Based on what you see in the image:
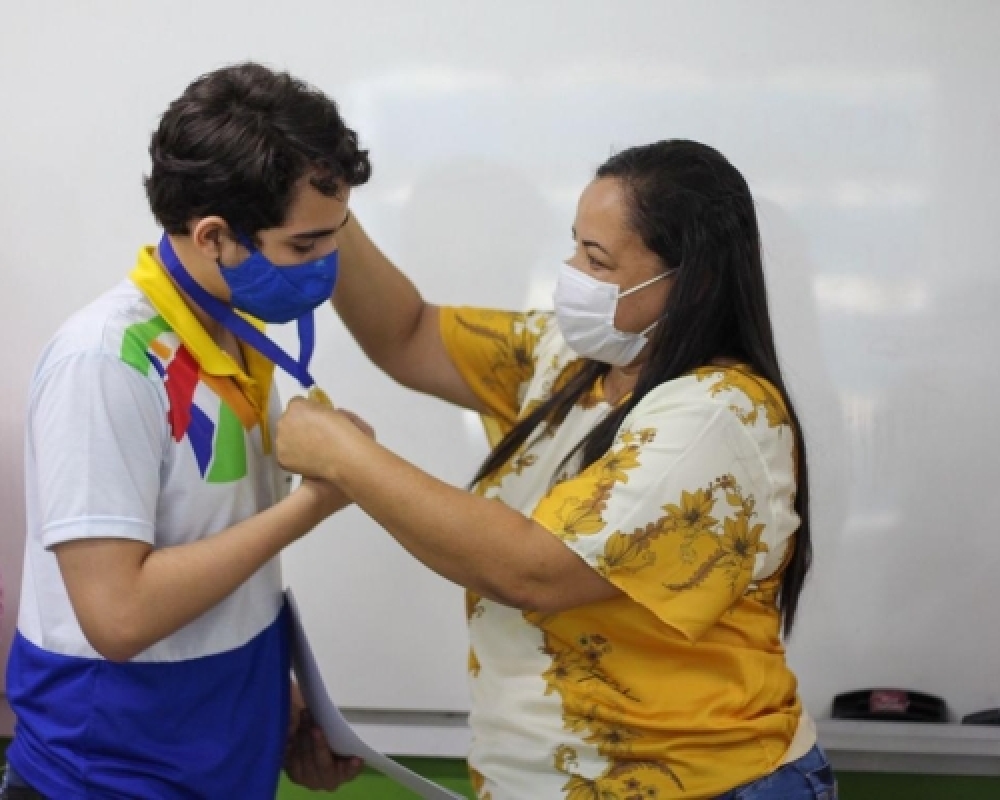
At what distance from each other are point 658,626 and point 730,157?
866 millimetres

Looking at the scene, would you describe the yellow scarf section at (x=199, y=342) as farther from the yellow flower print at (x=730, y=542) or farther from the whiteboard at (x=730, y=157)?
the whiteboard at (x=730, y=157)

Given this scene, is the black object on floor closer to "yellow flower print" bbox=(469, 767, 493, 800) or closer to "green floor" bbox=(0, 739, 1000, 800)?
"green floor" bbox=(0, 739, 1000, 800)

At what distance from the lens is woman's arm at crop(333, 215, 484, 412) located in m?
1.67

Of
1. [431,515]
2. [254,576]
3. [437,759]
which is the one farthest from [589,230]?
[437,759]

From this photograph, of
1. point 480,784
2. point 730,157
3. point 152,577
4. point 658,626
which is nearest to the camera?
point 152,577

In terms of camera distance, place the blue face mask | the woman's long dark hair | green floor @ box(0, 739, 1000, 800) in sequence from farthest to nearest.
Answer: green floor @ box(0, 739, 1000, 800) → the woman's long dark hair → the blue face mask

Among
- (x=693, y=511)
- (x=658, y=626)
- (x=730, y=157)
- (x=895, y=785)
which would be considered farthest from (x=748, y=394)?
(x=895, y=785)

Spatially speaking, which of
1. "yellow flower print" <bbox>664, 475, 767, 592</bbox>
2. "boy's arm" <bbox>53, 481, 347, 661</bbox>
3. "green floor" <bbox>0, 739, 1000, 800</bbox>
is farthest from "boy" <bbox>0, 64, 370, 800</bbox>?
"green floor" <bbox>0, 739, 1000, 800</bbox>

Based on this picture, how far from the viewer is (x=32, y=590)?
1265 mm

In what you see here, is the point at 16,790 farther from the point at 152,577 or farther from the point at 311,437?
the point at 311,437

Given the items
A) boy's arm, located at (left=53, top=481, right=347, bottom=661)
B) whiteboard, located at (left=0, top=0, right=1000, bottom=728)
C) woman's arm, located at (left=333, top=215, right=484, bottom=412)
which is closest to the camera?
boy's arm, located at (left=53, top=481, right=347, bottom=661)

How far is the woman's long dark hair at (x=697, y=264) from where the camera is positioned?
→ 1373 millimetres

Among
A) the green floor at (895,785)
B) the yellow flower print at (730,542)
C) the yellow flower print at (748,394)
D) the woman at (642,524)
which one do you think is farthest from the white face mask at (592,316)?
the green floor at (895,785)

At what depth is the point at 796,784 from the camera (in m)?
1.41
